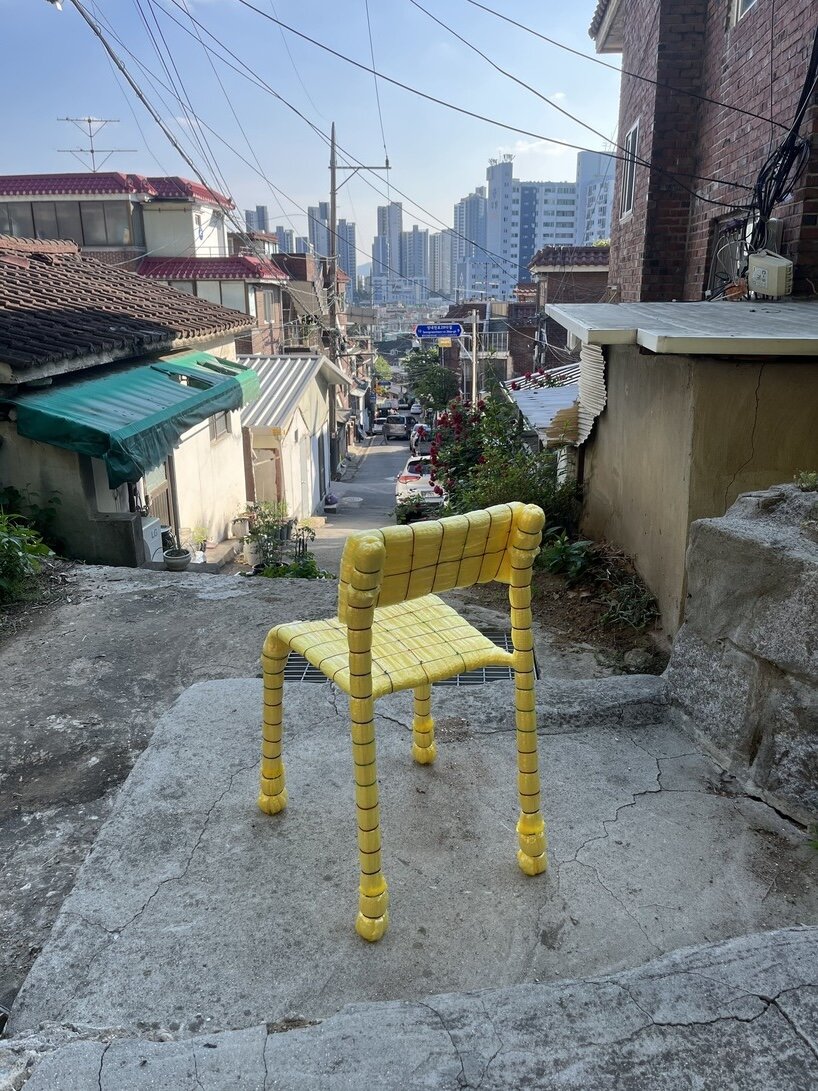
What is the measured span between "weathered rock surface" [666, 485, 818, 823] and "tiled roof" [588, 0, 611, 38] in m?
10.8

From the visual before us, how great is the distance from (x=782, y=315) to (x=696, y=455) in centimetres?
151

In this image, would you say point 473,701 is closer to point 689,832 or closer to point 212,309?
point 689,832

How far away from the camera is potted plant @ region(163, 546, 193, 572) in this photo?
877cm

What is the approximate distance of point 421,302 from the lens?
173 m

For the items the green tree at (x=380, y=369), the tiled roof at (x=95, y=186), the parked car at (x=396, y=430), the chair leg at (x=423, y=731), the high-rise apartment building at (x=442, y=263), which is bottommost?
the parked car at (x=396, y=430)

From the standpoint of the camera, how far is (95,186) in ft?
83.1

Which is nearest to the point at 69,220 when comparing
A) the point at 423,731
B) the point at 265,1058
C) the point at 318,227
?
the point at 423,731

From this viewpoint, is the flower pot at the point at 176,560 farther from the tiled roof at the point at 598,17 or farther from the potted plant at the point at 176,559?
the tiled roof at the point at 598,17

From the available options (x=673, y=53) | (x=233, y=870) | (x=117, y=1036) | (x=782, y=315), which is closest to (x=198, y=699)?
(x=233, y=870)

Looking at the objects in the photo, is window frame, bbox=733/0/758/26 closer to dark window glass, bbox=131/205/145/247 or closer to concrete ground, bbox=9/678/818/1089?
concrete ground, bbox=9/678/818/1089

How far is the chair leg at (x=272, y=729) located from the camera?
2.66 m

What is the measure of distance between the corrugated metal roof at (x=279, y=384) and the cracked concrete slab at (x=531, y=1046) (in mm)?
14411

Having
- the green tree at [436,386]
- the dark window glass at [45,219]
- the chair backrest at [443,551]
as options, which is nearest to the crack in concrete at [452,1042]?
the chair backrest at [443,551]

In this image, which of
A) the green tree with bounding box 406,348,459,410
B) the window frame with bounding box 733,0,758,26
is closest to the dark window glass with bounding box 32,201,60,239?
the green tree with bounding box 406,348,459,410
